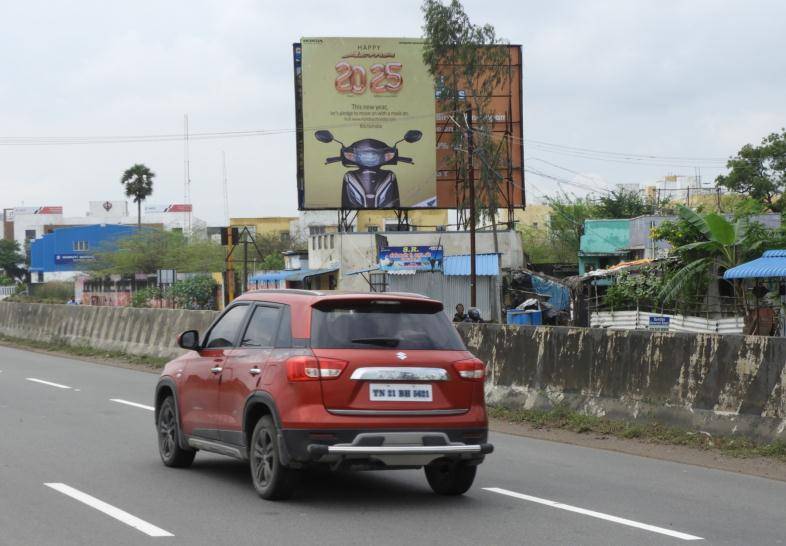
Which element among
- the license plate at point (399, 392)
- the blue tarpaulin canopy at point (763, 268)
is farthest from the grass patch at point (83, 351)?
the license plate at point (399, 392)

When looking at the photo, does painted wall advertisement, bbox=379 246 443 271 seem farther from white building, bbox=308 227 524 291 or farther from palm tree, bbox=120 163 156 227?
palm tree, bbox=120 163 156 227

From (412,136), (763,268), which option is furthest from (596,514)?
(412,136)

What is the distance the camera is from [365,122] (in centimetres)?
5012

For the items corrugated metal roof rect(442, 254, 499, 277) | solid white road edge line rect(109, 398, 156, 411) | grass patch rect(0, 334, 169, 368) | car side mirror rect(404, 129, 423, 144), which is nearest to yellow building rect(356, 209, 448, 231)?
car side mirror rect(404, 129, 423, 144)

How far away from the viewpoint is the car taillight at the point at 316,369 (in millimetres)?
8648

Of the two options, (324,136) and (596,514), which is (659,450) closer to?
(596,514)

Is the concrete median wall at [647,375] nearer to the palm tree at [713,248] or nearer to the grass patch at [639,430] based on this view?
the grass patch at [639,430]

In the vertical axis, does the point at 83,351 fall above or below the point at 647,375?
below

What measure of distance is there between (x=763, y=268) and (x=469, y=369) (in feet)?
67.2

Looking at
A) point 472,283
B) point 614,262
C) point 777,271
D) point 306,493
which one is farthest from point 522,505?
point 614,262

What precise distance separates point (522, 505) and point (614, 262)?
44.8m

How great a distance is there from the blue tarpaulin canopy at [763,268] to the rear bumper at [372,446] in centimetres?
2032

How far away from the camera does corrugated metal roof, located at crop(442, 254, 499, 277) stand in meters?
45.7

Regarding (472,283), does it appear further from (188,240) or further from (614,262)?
(188,240)
